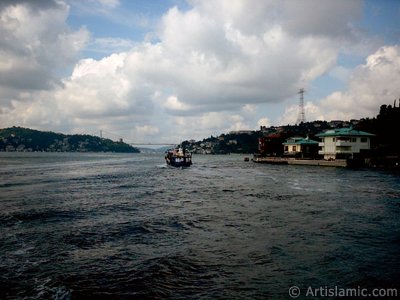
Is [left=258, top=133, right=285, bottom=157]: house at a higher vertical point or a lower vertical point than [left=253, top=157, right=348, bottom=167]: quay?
higher

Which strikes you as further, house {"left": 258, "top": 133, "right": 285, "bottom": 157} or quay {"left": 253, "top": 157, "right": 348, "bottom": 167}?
house {"left": 258, "top": 133, "right": 285, "bottom": 157}

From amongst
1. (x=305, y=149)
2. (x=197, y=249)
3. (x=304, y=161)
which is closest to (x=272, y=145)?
(x=305, y=149)

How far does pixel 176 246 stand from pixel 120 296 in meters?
6.73

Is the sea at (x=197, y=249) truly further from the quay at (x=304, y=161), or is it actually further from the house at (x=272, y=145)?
the house at (x=272, y=145)

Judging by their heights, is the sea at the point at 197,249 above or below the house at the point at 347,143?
below

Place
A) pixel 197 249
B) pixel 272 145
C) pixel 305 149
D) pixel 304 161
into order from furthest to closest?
pixel 272 145 < pixel 305 149 < pixel 304 161 < pixel 197 249

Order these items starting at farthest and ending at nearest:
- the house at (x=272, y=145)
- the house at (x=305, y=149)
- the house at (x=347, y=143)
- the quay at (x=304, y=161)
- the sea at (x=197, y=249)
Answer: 1. the house at (x=272, y=145)
2. the house at (x=305, y=149)
3. the house at (x=347, y=143)
4. the quay at (x=304, y=161)
5. the sea at (x=197, y=249)

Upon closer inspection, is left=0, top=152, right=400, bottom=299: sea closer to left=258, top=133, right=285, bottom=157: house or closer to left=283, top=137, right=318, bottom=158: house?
left=283, top=137, right=318, bottom=158: house

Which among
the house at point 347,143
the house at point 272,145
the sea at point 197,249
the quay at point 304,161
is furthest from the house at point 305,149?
the sea at point 197,249

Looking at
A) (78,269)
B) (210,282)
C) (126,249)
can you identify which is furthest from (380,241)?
(78,269)

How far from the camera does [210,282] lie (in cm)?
1442

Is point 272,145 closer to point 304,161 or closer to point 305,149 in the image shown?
point 305,149

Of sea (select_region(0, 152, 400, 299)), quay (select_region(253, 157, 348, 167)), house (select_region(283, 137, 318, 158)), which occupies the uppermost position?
house (select_region(283, 137, 318, 158))

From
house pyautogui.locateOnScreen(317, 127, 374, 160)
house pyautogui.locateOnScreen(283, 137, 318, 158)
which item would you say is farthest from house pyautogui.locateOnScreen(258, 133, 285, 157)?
house pyautogui.locateOnScreen(317, 127, 374, 160)
